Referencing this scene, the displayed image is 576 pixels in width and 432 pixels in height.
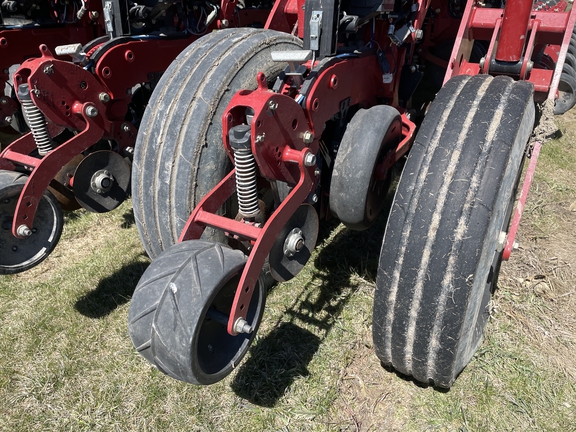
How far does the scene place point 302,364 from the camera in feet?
8.38

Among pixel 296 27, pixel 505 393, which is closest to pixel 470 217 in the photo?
pixel 505 393

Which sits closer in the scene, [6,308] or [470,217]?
[470,217]

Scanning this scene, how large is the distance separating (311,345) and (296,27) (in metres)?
→ 2.03

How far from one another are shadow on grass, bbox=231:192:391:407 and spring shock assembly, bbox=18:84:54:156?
5.75ft

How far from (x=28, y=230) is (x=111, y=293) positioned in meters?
0.71

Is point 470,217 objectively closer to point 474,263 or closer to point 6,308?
point 474,263

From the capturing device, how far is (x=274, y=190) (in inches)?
89.6

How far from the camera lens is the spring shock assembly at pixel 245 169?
1.90 m

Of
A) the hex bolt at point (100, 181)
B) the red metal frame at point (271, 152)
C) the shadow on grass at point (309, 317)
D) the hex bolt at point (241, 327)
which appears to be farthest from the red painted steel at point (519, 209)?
the hex bolt at point (100, 181)

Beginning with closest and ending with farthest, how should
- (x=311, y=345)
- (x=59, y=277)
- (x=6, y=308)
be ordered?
(x=311, y=345) → (x=6, y=308) → (x=59, y=277)

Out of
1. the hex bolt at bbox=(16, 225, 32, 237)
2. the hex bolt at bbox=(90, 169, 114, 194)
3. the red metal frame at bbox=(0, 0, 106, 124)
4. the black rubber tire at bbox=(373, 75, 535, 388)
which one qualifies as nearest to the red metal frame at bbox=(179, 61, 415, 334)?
the black rubber tire at bbox=(373, 75, 535, 388)

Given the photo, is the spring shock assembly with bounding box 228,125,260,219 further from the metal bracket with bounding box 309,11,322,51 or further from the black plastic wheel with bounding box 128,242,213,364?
the metal bracket with bounding box 309,11,322,51

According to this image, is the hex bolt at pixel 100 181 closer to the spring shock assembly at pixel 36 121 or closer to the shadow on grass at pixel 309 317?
the spring shock assembly at pixel 36 121

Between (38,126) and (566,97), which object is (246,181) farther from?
(566,97)
